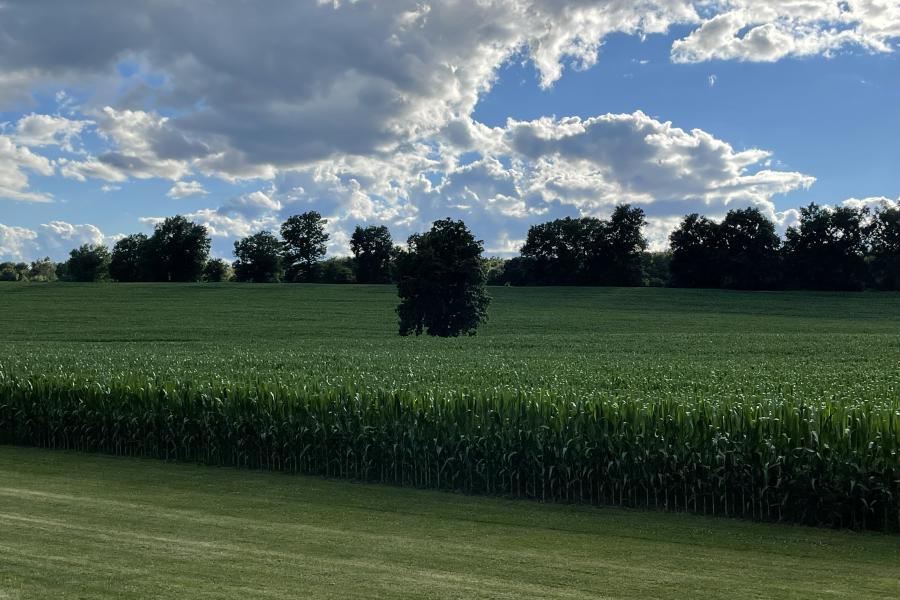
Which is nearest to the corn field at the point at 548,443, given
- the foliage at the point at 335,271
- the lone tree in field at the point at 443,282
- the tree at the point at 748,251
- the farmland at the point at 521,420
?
the farmland at the point at 521,420

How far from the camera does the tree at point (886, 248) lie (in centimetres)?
9906

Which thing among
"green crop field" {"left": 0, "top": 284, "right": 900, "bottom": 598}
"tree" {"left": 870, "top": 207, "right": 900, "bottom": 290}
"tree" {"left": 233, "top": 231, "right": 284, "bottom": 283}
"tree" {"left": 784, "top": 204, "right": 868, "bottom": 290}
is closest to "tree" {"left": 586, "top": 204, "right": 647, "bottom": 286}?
"tree" {"left": 784, "top": 204, "right": 868, "bottom": 290}

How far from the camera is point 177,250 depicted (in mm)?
128625

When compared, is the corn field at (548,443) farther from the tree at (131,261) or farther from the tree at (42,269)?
the tree at (42,269)

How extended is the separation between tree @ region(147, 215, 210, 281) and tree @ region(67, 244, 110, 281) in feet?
33.6

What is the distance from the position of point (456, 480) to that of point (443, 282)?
117ft

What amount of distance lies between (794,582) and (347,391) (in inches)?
362

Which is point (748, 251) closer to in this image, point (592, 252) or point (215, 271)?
point (592, 252)

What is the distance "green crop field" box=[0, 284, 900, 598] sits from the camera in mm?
7215

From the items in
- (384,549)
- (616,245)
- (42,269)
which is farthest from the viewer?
(42,269)

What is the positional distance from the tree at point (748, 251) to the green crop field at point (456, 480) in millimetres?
84020

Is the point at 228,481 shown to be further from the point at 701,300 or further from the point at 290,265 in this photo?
the point at 290,265

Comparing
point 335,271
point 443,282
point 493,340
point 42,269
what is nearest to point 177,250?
point 335,271

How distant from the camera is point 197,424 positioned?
15.6 metres
